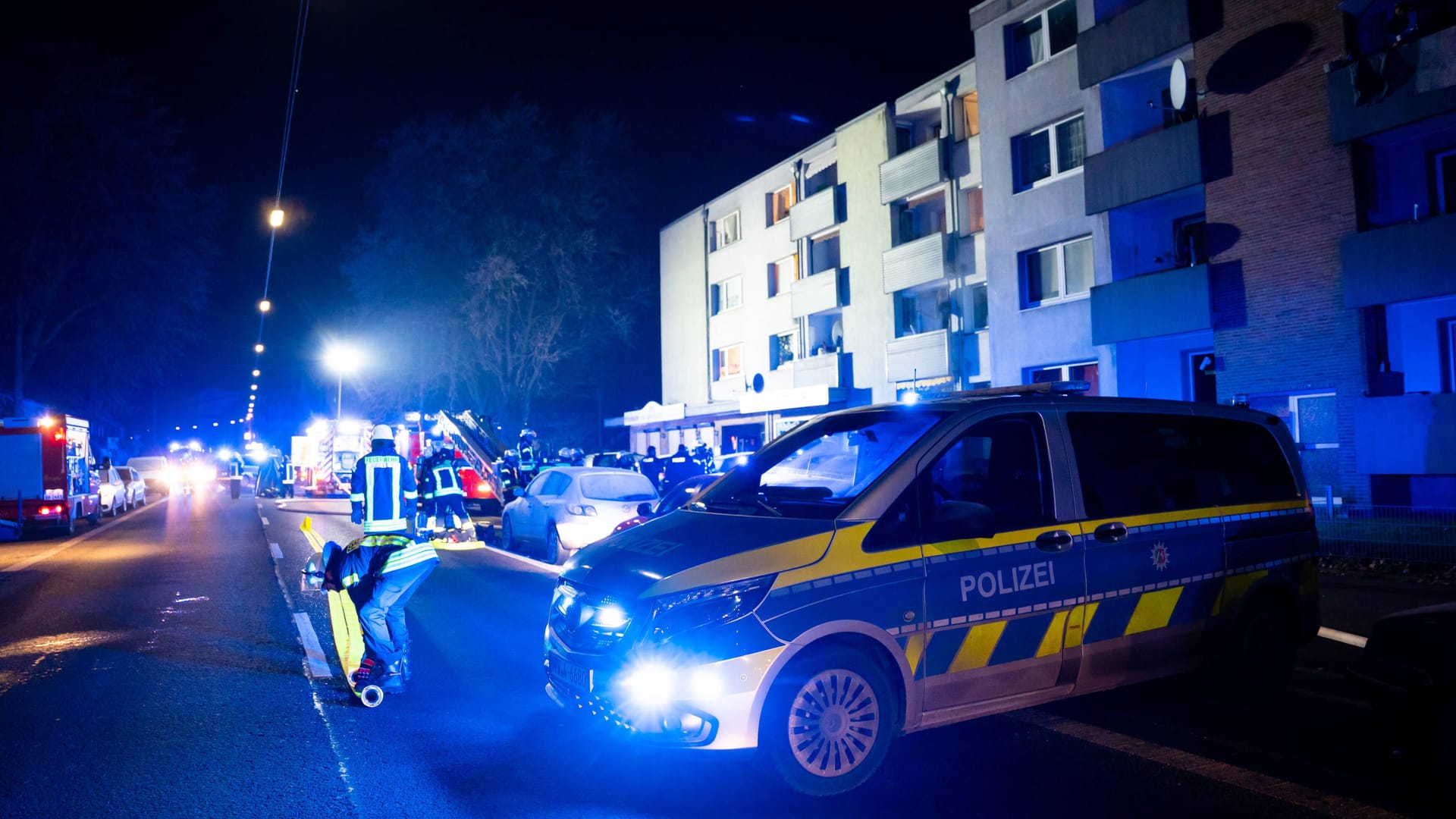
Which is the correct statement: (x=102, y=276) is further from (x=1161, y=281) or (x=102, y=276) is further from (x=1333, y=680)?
(x=1333, y=680)

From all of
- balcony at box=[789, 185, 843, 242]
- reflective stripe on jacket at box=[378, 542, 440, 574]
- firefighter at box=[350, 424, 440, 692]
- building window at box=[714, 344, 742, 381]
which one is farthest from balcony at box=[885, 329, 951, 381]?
reflective stripe on jacket at box=[378, 542, 440, 574]

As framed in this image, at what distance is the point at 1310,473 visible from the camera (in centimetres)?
1702

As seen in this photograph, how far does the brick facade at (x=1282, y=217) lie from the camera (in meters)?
16.6

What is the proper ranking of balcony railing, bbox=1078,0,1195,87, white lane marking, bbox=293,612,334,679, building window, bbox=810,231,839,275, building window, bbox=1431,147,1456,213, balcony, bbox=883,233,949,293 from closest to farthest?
white lane marking, bbox=293,612,334,679 < building window, bbox=1431,147,1456,213 < balcony railing, bbox=1078,0,1195,87 < balcony, bbox=883,233,949,293 < building window, bbox=810,231,839,275

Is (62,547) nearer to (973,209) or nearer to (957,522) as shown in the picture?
(957,522)

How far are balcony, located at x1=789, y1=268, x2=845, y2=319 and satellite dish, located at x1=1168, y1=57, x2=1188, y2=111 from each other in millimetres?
14721

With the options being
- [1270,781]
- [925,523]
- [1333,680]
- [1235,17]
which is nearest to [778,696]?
[925,523]

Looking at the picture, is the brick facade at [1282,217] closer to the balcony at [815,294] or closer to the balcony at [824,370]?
the balcony at [824,370]

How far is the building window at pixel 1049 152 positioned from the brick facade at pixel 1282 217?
3636 millimetres

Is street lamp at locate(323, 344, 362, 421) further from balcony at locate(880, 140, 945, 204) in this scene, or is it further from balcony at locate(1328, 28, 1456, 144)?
balcony at locate(1328, 28, 1456, 144)

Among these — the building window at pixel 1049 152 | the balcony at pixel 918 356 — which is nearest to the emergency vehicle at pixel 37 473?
the balcony at pixel 918 356

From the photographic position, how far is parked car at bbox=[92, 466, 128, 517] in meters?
26.7


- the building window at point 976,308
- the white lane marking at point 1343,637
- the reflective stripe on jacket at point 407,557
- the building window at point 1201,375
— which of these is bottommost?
the white lane marking at point 1343,637

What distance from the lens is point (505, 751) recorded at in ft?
18.4
